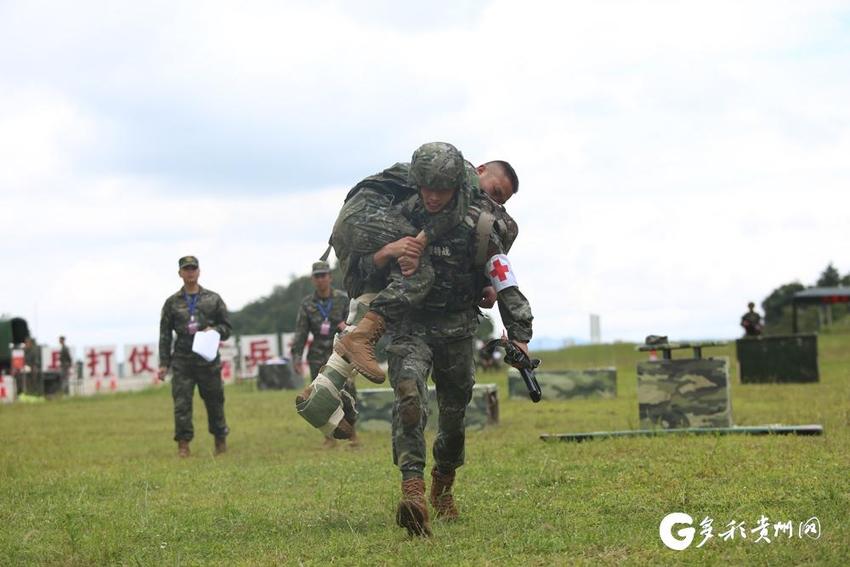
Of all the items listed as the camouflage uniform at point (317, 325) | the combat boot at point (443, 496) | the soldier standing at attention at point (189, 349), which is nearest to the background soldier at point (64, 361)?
the camouflage uniform at point (317, 325)

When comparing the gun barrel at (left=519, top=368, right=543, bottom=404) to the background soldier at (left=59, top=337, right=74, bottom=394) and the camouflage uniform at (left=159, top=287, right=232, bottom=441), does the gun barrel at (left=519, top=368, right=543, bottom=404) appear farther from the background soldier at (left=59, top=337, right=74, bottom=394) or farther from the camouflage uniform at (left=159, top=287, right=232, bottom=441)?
the background soldier at (left=59, top=337, right=74, bottom=394)

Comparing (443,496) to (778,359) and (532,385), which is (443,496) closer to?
(532,385)

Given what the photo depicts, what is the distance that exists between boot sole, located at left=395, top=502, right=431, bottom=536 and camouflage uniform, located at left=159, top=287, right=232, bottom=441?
25.1ft

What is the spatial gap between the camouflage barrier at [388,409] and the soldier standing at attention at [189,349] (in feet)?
7.20

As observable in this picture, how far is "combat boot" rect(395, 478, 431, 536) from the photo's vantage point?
6.39m

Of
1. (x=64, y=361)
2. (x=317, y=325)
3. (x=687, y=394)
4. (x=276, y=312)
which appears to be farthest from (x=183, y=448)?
(x=276, y=312)

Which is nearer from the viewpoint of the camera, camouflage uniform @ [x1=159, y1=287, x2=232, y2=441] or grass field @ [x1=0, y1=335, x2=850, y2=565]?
grass field @ [x1=0, y1=335, x2=850, y2=565]

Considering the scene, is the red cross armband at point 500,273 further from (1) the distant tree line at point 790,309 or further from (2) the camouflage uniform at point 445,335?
(1) the distant tree line at point 790,309

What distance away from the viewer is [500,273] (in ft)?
22.6

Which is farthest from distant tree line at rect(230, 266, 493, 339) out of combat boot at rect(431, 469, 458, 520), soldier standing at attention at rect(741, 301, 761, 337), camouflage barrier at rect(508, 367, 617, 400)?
combat boot at rect(431, 469, 458, 520)

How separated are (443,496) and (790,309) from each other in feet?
250

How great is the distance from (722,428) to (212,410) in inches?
233

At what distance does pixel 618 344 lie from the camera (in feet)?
A: 203

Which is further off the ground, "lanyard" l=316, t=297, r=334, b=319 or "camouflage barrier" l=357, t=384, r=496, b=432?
"lanyard" l=316, t=297, r=334, b=319
